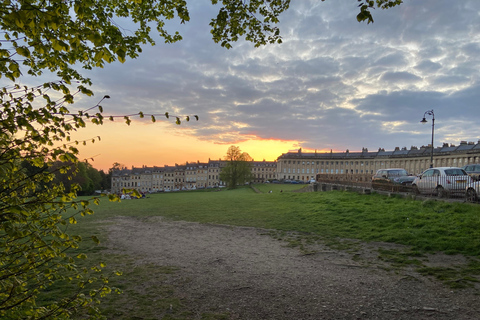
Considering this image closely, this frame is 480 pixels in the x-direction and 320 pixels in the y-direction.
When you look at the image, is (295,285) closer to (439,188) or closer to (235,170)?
(439,188)

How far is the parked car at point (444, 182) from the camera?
17969 millimetres

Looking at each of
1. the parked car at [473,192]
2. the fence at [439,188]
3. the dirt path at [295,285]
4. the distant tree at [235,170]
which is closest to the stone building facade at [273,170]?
the distant tree at [235,170]

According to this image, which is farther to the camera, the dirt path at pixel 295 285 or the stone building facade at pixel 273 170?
the stone building facade at pixel 273 170

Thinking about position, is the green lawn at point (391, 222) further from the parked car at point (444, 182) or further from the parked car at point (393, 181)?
the parked car at point (444, 182)

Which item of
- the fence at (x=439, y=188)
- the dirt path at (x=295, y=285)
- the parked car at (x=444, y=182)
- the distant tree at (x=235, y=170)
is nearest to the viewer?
the dirt path at (x=295, y=285)

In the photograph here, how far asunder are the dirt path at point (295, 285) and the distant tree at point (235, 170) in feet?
274

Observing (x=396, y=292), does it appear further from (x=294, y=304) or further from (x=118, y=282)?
(x=118, y=282)

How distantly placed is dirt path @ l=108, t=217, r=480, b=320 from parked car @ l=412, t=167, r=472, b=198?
37.4 ft

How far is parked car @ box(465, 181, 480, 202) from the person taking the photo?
15.9 meters

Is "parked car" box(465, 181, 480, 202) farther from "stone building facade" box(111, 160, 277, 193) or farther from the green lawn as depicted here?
"stone building facade" box(111, 160, 277, 193)

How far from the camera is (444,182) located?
19625mm

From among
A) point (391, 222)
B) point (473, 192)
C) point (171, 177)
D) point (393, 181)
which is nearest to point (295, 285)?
point (391, 222)

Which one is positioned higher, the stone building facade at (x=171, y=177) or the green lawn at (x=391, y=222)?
the green lawn at (x=391, y=222)

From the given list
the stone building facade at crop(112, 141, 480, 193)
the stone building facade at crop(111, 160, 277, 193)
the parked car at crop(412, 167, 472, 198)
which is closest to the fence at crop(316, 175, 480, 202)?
the parked car at crop(412, 167, 472, 198)
